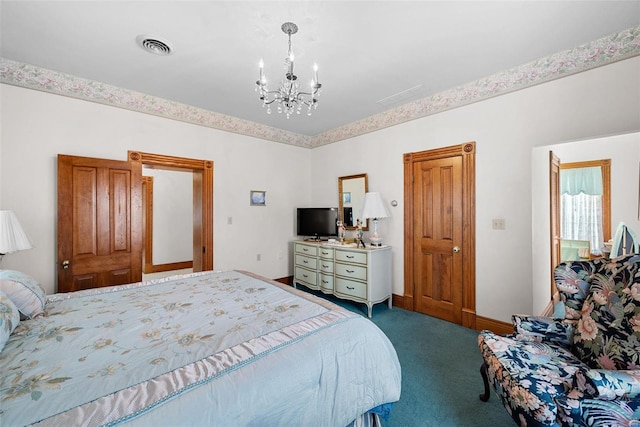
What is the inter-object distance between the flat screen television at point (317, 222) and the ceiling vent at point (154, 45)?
2836 mm

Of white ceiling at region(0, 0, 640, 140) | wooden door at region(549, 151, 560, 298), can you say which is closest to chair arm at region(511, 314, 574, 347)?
wooden door at region(549, 151, 560, 298)

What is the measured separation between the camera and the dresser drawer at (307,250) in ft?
13.3

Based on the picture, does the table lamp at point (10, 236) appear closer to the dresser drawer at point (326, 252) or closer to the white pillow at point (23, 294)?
the white pillow at point (23, 294)

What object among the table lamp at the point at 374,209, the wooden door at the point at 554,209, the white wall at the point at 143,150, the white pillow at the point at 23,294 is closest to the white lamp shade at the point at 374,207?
the table lamp at the point at 374,209

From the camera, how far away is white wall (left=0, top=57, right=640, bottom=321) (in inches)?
91.0

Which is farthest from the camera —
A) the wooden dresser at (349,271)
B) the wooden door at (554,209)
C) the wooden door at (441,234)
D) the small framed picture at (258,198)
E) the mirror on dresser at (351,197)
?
the small framed picture at (258,198)

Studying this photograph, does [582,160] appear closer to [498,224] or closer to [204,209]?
[498,224]

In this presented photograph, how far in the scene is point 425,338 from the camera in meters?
2.75

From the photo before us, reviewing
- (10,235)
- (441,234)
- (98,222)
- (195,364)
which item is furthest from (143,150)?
(441,234)

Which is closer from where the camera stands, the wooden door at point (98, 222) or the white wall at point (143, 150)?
the white wall at point (143, 150)

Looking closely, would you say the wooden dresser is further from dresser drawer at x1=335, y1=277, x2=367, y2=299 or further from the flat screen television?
the flat screen television

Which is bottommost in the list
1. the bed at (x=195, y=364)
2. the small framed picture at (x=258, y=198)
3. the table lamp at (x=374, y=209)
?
the bed at (x=195, y=364)

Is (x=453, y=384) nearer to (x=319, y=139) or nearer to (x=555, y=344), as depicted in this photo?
(x=555, y=344)

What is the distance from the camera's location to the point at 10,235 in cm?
197
